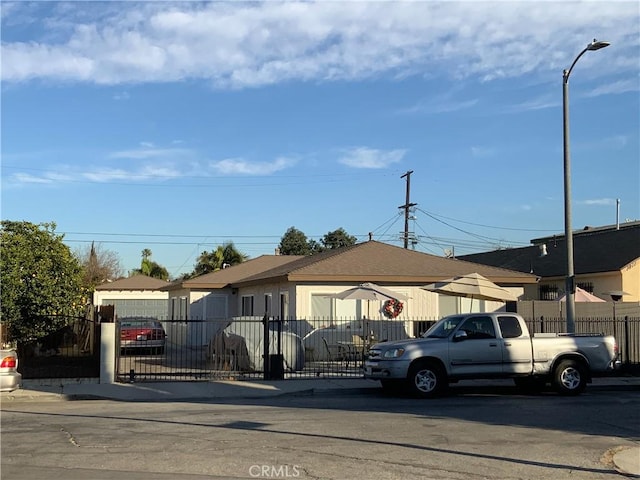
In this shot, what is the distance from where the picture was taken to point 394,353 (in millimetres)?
15281

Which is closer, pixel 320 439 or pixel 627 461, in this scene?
pixel 627 461

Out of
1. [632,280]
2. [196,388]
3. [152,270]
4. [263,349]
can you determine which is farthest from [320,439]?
[152,270]

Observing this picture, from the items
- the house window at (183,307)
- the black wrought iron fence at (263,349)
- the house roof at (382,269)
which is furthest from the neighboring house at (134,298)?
the black wrought iron fence at (263,349)

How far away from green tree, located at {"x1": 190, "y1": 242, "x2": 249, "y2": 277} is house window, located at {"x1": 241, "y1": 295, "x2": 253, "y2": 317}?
2006 cm

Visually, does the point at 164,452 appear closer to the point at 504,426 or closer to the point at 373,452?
the point at 373,452

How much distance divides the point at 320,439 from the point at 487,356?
6.55m

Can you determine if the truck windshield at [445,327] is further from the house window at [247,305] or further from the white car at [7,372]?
the house window at [247,305]

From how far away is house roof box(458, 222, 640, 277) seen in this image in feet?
Result: 101

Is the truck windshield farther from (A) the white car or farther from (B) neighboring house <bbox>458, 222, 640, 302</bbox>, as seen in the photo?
(B) neighboring house <bbox>458, 222, 640, 302</bbox>

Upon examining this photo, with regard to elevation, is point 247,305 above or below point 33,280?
below

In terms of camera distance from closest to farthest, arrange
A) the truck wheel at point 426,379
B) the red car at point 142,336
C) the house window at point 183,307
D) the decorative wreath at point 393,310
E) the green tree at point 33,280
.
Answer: the truck wheel at point 426,379
the green tree at point 33,280
the decorative wreath at point 393,310
the red car at point 142,336
the house window at point 183,307

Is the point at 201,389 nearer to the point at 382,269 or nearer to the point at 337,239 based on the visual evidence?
the point at 382,269

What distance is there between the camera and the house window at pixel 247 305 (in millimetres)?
31125

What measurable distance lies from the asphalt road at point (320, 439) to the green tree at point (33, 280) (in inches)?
254
